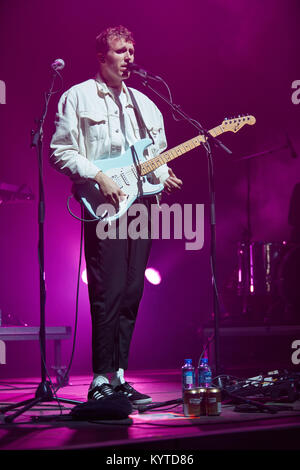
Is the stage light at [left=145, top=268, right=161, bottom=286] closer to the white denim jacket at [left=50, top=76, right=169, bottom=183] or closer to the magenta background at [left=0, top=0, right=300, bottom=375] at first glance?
the magenta background at [left=0, top=0, right=300, bottom=375]

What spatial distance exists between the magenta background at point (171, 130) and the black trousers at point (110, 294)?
2.41m

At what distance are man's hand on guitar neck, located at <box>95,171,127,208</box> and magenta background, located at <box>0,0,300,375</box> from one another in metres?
2.55

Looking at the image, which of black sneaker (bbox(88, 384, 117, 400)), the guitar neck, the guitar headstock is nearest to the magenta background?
the guitar headstock

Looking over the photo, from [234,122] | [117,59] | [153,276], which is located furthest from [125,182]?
[153,276]

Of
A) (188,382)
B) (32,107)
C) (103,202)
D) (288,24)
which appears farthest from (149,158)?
(288,24)

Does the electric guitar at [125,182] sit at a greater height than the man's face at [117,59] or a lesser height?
lesser

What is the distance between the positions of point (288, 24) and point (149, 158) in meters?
3.39

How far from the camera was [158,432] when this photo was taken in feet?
7.33

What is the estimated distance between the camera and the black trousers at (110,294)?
116 inches

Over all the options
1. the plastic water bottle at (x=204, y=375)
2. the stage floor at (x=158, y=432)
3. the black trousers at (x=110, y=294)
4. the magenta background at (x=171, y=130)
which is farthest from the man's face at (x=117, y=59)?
the magenta background at (x=171, y=130)

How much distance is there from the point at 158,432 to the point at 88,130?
1593mm

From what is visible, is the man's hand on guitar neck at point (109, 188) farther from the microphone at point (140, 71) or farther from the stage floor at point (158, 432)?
the stage floor at point (158, 432)
